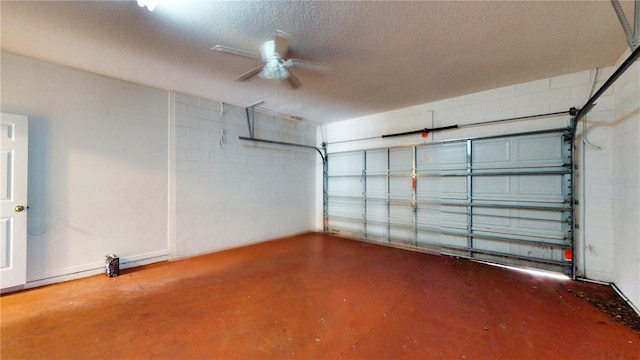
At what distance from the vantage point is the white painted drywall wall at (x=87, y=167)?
2947 mm

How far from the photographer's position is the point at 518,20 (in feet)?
7.25

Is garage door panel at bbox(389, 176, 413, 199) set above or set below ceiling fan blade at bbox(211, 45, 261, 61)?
below

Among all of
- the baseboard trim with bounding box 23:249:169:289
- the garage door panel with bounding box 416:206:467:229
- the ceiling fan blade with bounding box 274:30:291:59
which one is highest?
the ceiling fan blade with bounding box 274:30:291:59

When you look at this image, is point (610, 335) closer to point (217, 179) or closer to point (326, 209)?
point (326, 209)

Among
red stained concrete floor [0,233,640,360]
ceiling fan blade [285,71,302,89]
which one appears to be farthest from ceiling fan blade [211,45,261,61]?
red stained concrete floor [0,233,640,360]

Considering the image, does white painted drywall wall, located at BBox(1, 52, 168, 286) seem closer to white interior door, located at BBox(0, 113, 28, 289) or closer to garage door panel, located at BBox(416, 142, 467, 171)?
white interior door, located at BBox(0, 113, 28, 289)

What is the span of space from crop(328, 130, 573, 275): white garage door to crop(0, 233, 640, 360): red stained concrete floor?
53 centimetres

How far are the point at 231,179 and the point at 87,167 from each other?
2067 mm

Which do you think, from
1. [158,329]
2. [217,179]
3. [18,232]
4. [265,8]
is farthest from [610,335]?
[18,232]

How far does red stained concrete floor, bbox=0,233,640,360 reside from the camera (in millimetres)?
1871

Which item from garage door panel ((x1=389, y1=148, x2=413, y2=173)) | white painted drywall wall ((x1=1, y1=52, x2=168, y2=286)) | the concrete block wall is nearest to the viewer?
white painted drywall wall ((x1=1, y1=52, x2=168, y2=286))

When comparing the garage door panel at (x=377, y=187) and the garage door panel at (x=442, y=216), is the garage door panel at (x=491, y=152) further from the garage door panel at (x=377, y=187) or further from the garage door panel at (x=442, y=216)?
the garage door panel at (x=377, y=187)

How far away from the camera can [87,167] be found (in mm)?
3291

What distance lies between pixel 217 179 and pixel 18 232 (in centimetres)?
244
